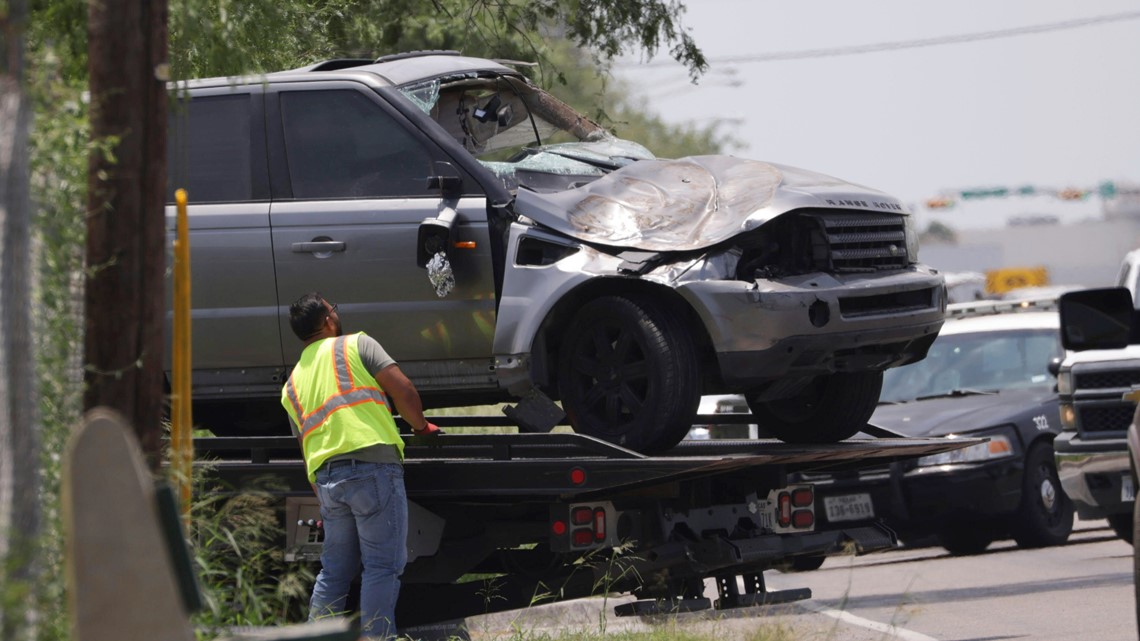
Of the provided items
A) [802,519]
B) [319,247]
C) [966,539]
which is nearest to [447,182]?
[319,247]

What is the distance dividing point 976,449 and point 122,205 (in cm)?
882

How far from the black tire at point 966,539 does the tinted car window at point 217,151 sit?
693 centimetres

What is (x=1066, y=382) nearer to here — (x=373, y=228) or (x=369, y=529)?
(x=373, y=228)

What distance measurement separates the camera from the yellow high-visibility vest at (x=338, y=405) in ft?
23.3

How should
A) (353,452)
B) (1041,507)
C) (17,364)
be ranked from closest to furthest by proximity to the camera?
1. (17,364)
2. (353,452)
3. (1041,507)

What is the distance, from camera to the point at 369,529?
23.4ft

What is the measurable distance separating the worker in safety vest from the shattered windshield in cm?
124

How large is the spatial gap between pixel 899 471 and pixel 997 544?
7.63 feet

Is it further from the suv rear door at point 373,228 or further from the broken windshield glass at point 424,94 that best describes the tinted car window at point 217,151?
the broken windshield glass at point 424,94

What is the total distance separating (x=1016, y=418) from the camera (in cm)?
1220

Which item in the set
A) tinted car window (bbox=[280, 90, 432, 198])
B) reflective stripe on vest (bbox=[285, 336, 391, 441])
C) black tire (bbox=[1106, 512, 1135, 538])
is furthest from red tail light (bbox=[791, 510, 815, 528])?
black tire (bbox=[1106, 512, 1135, 538])

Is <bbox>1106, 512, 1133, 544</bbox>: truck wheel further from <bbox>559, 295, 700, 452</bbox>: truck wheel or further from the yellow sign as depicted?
the yellow sign

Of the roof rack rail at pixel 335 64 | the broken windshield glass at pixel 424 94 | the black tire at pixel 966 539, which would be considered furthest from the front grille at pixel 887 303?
the black tire at pixel 966 539

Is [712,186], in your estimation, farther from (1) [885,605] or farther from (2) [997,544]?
(2) [997,544]
